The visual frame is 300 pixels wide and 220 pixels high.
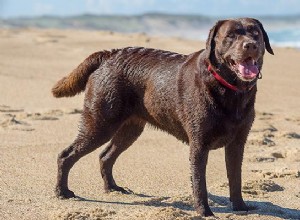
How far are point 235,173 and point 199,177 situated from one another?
416mm

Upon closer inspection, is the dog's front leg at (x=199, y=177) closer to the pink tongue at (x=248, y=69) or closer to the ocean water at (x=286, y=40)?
the pink tongue at (x=248, y=69)

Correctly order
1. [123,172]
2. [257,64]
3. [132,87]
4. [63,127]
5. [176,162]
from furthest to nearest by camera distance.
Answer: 1. [63,127]
2. [176,162]
3. [123,172]
4. [132,87]
5. [257,64]

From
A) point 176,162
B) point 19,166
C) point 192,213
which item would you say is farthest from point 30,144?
point 192,213

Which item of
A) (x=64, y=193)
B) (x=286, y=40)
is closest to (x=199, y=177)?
(x=64, y=193)

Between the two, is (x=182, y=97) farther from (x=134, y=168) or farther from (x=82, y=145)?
(x=134, y=168)

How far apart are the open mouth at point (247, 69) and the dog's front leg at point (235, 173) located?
0.74 metres

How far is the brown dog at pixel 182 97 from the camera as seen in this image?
16.6 ft

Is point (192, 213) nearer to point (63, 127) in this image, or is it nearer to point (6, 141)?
point (6, 141)

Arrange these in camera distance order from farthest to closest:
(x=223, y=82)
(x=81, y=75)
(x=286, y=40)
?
(x=286, y=40) → (x=81, y=75) → (x=223, y=82)

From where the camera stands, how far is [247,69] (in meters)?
4.93

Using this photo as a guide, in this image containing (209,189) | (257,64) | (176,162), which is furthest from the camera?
(176,162)

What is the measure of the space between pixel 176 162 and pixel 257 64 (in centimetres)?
231

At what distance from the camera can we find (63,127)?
27.6 feet

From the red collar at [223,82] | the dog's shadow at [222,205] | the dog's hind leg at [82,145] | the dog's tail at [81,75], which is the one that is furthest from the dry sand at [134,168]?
the red collar at [223,82]
